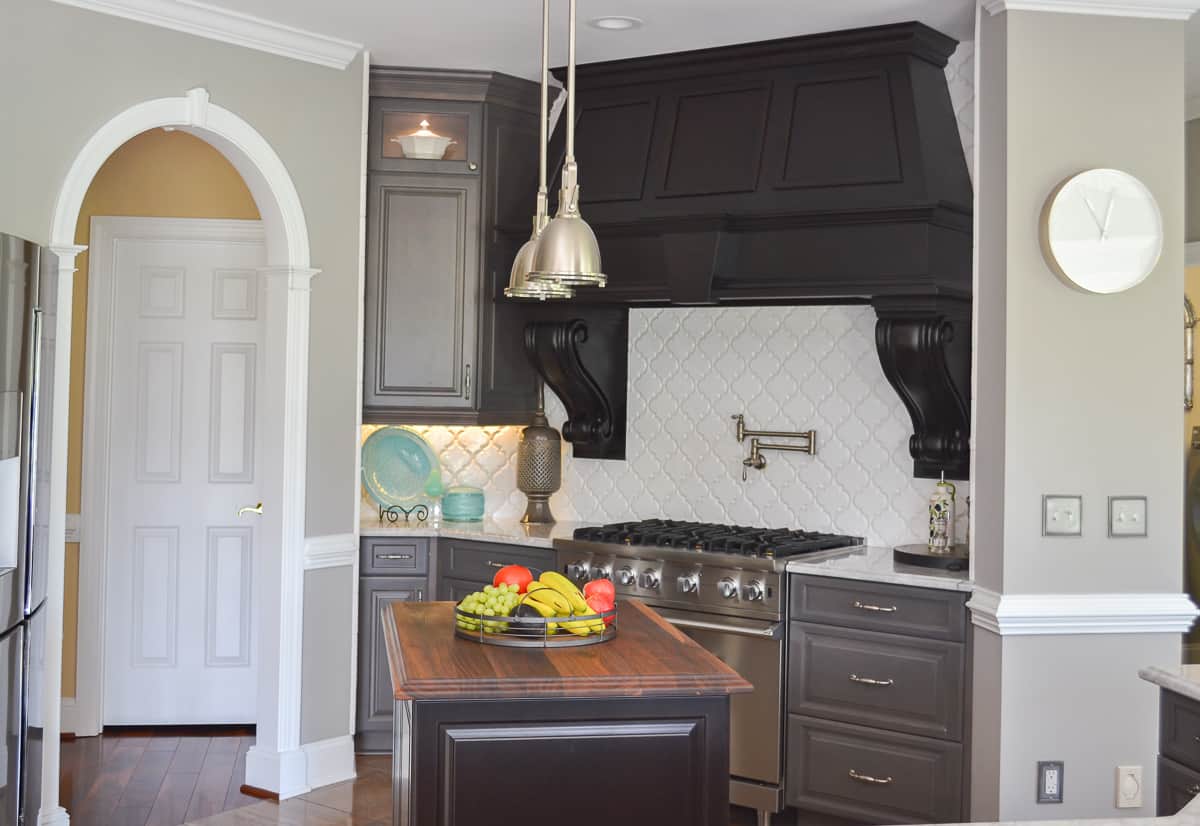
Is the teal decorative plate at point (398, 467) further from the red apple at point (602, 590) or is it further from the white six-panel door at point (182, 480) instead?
the red apple at point (602, 590)

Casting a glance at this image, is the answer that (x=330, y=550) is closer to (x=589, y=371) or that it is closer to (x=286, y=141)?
(x=589, y=371)

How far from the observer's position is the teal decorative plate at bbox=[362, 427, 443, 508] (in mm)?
5645

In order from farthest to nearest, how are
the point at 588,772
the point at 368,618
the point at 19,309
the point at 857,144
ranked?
the point at 368,618
the point at 857,144
the point at 19,309
the point at 588,772

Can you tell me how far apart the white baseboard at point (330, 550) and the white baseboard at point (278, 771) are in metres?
0.70

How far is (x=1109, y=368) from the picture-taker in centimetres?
406

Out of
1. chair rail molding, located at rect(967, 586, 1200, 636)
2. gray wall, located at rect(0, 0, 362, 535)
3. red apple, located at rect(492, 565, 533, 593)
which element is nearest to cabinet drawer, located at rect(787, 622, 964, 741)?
chair rail molding, located at rect(967, 586, 1200, 636)

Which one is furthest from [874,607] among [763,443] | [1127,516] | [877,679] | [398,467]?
[398,467]

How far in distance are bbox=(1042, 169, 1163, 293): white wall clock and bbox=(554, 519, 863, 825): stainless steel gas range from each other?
1.32 metres

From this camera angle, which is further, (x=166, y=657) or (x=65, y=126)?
(x=166, y=657)

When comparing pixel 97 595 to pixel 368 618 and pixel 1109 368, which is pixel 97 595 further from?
pixel 1109 368

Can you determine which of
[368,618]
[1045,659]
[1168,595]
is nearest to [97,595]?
[368,618]

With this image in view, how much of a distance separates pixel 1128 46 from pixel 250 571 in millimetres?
4043

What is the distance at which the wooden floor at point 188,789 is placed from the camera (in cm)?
459

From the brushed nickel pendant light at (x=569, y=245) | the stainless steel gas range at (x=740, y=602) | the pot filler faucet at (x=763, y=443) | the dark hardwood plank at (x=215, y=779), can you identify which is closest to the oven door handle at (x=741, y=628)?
the stainless steel gas range at (x=740, y=602)
